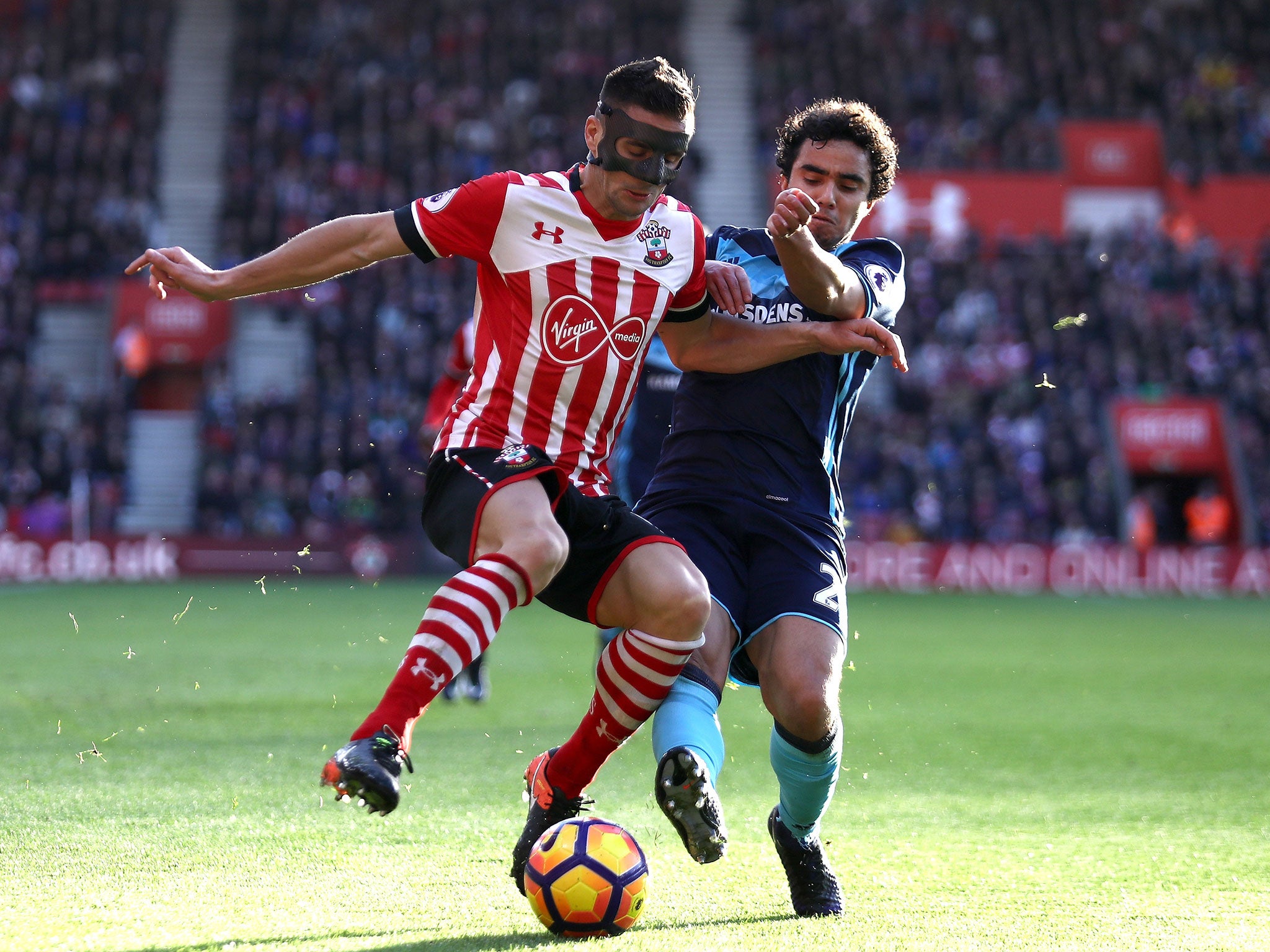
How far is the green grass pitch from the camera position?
367 centimetres

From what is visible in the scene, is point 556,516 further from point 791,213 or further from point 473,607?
point 791,213

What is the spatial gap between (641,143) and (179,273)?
4.33 feet

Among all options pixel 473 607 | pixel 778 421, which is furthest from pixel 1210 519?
pixel 473 607

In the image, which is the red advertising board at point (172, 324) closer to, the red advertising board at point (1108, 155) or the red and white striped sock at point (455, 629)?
the red advertising board at point (1108, 155)

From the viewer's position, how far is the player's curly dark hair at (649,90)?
4008 millimetres

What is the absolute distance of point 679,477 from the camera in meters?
4.44

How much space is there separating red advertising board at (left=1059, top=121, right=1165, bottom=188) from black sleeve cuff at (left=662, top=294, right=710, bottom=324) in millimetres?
26577

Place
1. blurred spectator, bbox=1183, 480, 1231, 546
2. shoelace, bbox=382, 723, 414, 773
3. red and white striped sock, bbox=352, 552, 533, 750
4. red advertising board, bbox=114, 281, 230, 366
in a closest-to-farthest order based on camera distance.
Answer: shoelace, bbox=382, 723, 414, 773 < red and white striped sock, bbox=352, 552, 533, 750 < blurred spectator, bbox=1183, 480, 1231, 546 < red advertising board, bbox=114, 281, 230, 366

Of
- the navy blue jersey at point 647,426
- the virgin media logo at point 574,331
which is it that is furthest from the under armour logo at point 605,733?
the navy blue jersey at point 647,426

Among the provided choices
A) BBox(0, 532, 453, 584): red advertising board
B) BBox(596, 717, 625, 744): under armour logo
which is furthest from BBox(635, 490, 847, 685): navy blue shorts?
BBox(0, 532, 453, 584): red advertising board

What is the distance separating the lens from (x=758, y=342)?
4270 millimetres

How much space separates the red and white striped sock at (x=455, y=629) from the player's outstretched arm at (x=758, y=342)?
105cm

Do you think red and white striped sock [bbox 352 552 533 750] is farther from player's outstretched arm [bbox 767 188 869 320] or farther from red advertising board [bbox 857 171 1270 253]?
red advertising board [bbox 857 171 1270 253]

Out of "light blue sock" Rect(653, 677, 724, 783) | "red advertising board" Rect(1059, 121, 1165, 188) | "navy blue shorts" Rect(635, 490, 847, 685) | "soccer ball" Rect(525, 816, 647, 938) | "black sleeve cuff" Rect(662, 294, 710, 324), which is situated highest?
"red advertising board" Rect(1059, 121, 1165, 188)
